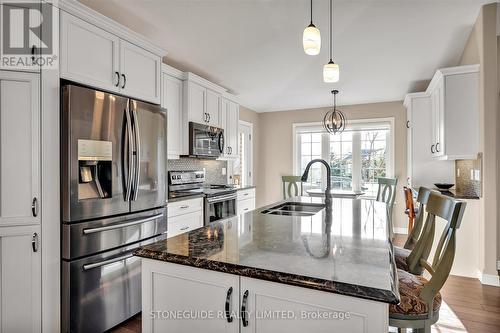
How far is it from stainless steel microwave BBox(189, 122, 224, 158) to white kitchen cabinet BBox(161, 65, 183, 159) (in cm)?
15

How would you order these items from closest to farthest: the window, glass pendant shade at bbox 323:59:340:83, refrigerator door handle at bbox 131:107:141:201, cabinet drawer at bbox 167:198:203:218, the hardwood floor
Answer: the hardwood floor
refrigerator door handle at bbox 131:107:141:201
glass pendant shade at bbox 323:59:340:83
cabinet drawer at bbox 167:198:203:218
the window

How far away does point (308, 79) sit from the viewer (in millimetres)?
4707

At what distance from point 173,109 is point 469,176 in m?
3.87

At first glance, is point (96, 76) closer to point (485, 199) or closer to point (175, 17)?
point (175, 17)

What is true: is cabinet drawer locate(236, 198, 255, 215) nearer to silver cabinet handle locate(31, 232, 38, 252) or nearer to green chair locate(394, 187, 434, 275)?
green chair locate(394, 187, 434, 275)

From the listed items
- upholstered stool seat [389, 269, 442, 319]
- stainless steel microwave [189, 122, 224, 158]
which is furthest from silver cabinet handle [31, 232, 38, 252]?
upholstered stool seat [389, 269, 442, 319]

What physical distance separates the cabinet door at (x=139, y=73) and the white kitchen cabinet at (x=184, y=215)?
109 centimetres

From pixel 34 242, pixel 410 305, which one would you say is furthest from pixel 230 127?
pixel 410 305

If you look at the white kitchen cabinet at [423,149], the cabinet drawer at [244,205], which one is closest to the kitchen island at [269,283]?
the cabinet drawer at [244,205]

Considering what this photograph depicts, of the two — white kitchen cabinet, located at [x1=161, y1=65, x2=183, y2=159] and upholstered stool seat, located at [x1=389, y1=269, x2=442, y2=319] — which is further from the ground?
white kitchen cabinet, located at [x1=161, y1=65, x2=183, y2=159]

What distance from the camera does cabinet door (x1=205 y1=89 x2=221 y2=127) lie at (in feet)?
12.9

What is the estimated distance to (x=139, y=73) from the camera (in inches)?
99.0

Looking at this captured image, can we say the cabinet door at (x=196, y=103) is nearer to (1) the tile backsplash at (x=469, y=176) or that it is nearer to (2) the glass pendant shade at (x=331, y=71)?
(2) the glass pendant shade at (x=331, y=71)

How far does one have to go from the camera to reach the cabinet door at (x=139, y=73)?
7.74 feet
